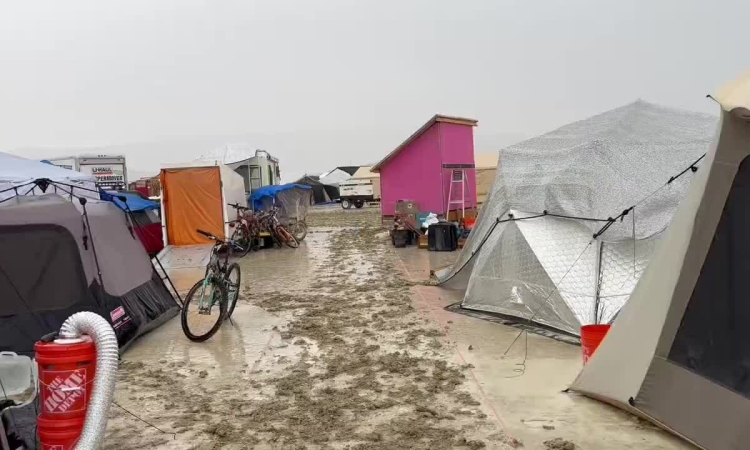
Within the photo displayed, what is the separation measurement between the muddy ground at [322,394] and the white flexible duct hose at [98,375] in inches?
28.5

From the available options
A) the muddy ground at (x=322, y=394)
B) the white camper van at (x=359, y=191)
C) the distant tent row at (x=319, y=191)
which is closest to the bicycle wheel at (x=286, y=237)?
the muddy ground at (x=322, y=394)

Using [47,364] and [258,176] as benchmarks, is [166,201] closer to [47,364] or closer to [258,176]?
[258,176]

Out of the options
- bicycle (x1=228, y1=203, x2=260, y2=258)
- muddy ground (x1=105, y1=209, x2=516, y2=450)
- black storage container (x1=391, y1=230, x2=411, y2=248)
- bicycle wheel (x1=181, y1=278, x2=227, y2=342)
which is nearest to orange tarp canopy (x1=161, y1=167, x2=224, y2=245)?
→ bicycle (x1=228, y1=203, x2=260, y2=258)

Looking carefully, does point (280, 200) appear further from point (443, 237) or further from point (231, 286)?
point (231, 286)

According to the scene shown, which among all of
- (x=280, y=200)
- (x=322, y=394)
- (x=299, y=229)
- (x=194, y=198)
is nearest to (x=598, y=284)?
(x=322, y=394)

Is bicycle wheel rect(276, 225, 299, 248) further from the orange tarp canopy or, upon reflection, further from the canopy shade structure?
the canopy shade structure

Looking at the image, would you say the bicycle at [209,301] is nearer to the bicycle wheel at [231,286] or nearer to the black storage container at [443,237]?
the bicycle wheel at [231,286]

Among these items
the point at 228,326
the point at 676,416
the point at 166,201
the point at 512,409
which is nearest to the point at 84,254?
the point at 228,326

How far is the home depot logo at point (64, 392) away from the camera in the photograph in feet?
10.8

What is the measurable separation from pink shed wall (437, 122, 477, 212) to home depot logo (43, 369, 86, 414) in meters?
13.9

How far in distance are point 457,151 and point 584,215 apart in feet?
36.5

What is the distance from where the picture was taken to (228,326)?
23.0ft

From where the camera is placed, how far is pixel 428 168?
17.0 meters

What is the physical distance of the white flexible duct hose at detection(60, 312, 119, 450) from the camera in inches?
125
